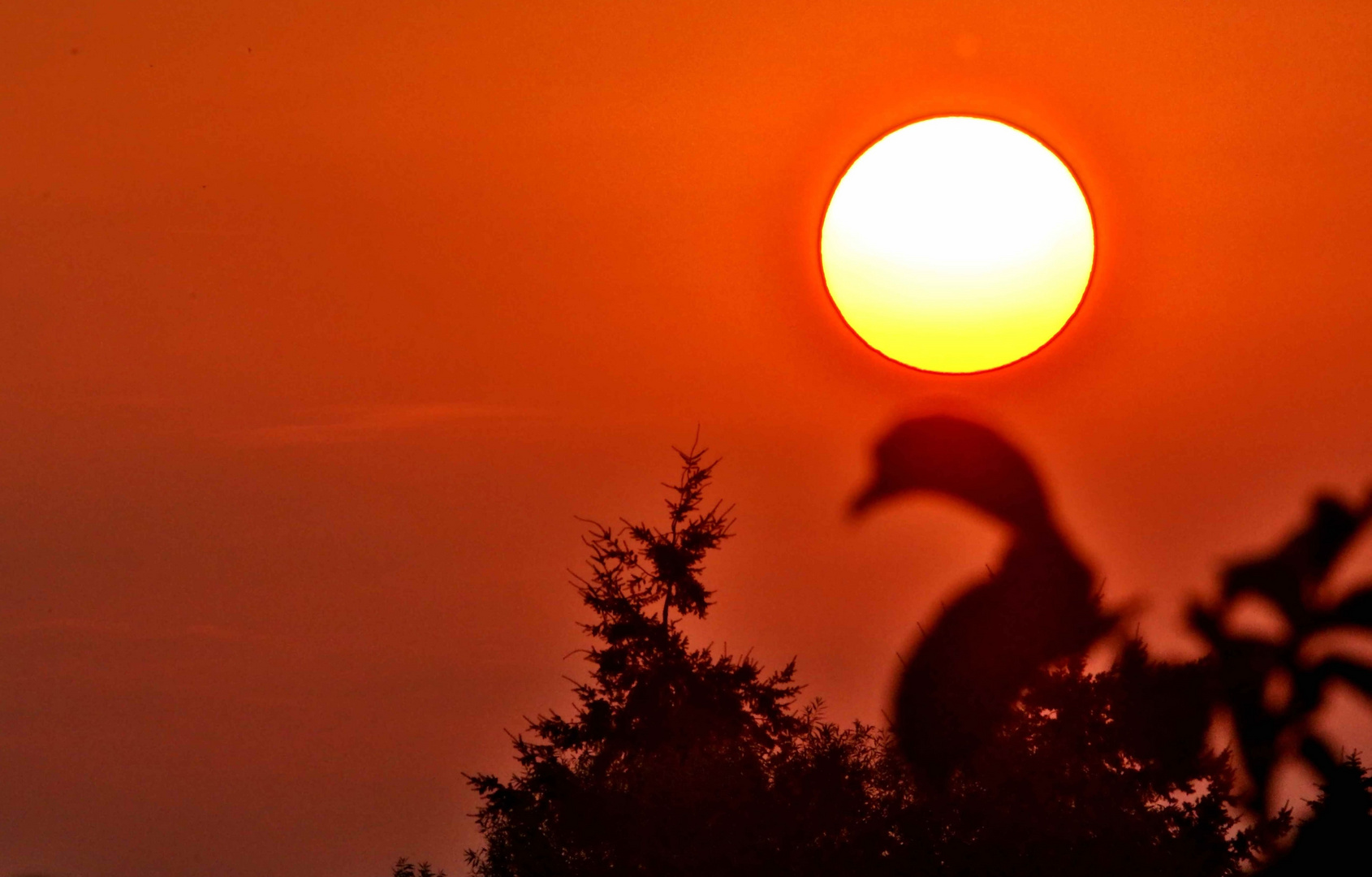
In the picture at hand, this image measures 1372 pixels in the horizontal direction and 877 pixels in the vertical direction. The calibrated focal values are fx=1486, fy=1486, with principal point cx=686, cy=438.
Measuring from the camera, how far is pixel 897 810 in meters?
28.9

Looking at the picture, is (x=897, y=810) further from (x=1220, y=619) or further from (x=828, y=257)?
(x=828, y=257)

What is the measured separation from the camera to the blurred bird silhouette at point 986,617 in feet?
88.9

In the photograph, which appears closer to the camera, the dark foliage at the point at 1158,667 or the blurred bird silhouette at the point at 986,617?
the blurred bird silhouette at the point at 986,617

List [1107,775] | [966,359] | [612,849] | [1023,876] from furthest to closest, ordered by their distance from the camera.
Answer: [612,849], [1107,775], [1023,876], [966,359]

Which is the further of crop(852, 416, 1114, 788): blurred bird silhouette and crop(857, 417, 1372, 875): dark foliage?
crop(857, 417, 1372, 875): dark foliage

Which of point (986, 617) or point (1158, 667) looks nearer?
point (986, 617)

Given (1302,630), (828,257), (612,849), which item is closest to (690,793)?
(612,849)

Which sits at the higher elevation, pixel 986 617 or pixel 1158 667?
pixel 986 617

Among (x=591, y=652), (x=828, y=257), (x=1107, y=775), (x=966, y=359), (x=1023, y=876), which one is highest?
(x=591, y=652)

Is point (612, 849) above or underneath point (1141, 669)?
above

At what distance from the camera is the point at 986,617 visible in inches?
1164

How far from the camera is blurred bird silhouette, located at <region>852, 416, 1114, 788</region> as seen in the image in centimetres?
2709

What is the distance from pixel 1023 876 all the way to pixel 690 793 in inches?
332

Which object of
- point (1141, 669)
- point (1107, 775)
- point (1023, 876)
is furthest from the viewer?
point (1141, 669)
